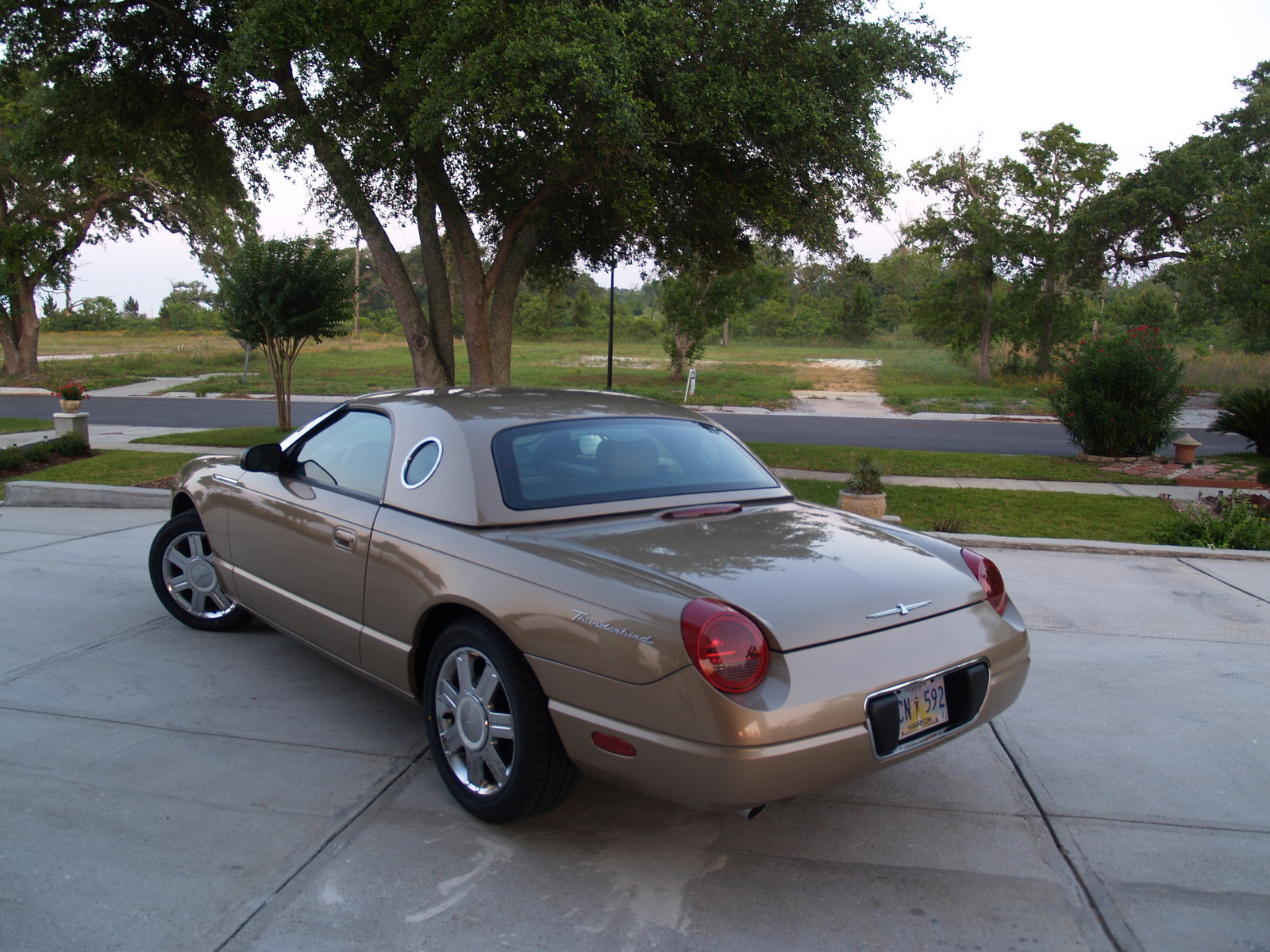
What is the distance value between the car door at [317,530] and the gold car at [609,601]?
1cm

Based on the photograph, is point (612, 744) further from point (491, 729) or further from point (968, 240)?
point (968, 240)

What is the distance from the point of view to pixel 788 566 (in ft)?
10.0

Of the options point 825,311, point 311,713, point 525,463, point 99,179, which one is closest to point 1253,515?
point 525,463

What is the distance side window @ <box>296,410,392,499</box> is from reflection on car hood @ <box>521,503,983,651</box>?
1017 millimetres

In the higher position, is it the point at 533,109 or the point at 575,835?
the point at 533,109

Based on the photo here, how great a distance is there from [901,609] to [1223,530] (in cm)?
654

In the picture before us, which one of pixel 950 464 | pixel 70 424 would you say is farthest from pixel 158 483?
pixel 950 464

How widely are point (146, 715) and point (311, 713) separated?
70cm

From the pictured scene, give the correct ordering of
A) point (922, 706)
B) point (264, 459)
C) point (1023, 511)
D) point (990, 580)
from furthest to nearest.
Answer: point (1023, 511) → point (264, 459) → point (990, 580) → point (922, 706)

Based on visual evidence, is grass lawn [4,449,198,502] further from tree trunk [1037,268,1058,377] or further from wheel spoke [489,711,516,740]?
tree trunk [1037,268,1058,377]

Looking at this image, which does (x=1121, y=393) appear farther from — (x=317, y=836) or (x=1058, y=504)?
(x=317, y=836)

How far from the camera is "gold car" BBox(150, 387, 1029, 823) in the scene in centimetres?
265

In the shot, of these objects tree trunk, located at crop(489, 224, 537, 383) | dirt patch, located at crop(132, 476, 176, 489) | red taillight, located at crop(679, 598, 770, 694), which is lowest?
dirt patch, located at crop(132, 476, 176, 489)

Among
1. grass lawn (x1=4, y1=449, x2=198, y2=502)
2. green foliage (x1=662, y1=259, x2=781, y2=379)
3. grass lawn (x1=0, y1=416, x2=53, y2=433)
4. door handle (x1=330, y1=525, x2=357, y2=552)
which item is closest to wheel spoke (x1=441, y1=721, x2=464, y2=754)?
door handle (x1=330, y1=525, x2=357, y2=552)
